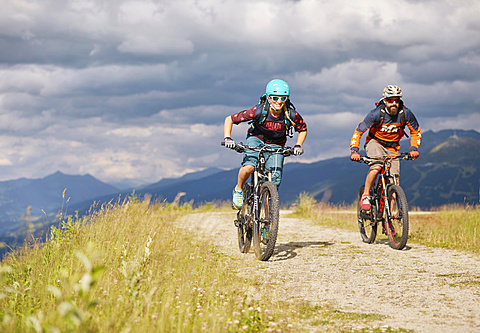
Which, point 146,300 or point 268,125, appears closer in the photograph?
point 146,300

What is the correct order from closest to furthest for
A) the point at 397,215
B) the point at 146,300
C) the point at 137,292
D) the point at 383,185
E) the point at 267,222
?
the point at 146,300
the point at 137,292
the point at 267,222
the point at 397,215
the point at 383,185

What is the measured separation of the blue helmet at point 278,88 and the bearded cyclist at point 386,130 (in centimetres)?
187

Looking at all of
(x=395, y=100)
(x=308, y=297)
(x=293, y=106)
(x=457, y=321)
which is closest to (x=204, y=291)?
(x=308, y=297)

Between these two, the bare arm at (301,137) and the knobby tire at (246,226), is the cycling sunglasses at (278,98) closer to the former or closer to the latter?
the bare arm at (301,137)

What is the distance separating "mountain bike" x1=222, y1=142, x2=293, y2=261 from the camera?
6295 millimetres

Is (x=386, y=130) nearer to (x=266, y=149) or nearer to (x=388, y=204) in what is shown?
(x=388, y=204)

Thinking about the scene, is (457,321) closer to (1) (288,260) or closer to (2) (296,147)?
(1) (288,260)

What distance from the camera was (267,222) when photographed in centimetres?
644

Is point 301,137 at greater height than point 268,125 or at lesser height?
lesser

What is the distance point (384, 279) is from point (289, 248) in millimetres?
2594

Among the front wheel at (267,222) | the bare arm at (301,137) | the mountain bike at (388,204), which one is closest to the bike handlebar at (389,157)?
the mountain bike at (388,204)

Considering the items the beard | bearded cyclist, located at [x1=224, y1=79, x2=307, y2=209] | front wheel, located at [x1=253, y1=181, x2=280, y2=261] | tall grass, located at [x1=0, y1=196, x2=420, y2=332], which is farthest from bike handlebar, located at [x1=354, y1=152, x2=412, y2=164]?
tall grass, located at [x1=0, y1=196, x2=420, y2=332]

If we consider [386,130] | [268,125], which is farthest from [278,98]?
[386,130]

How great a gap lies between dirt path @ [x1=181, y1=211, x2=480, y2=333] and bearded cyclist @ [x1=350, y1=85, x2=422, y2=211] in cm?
152
